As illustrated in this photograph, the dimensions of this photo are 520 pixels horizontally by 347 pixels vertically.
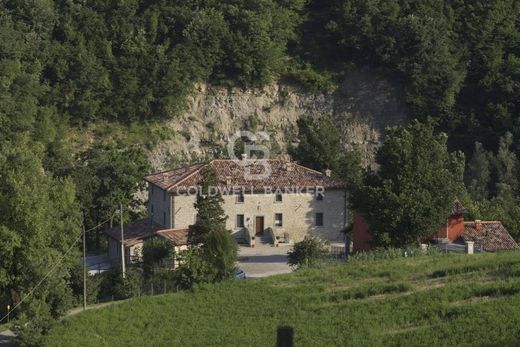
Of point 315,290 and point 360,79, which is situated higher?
point 360,79

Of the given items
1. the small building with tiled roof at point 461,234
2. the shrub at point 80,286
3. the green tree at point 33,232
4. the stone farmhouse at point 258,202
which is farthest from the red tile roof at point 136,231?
the small building with tiled roof at point 461,234

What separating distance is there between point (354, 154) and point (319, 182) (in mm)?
9489

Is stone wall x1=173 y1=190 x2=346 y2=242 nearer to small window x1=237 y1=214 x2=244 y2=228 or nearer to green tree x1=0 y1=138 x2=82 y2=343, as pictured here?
small window x1=237 y1=214 x2=244 y2=228

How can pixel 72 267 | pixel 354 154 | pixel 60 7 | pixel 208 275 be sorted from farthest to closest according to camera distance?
pixel 60 7 < pixel 354 154 < pixel 72 267 < pixel 208 275

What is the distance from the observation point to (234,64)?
2874 inches

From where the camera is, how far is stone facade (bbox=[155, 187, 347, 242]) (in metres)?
53.4

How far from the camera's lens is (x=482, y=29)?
252 feet

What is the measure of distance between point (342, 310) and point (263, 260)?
16.7m

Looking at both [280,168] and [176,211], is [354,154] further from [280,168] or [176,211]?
[176,211]

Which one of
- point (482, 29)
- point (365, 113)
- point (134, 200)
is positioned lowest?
point (134, 200)

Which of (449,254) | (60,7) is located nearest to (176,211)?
(449,254)

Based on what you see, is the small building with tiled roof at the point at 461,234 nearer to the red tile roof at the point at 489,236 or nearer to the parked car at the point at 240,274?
the red tile roof at the point at 489,236

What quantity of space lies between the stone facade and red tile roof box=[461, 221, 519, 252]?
6.47 m

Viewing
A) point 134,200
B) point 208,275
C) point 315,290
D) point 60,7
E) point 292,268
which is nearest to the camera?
point 315,290
